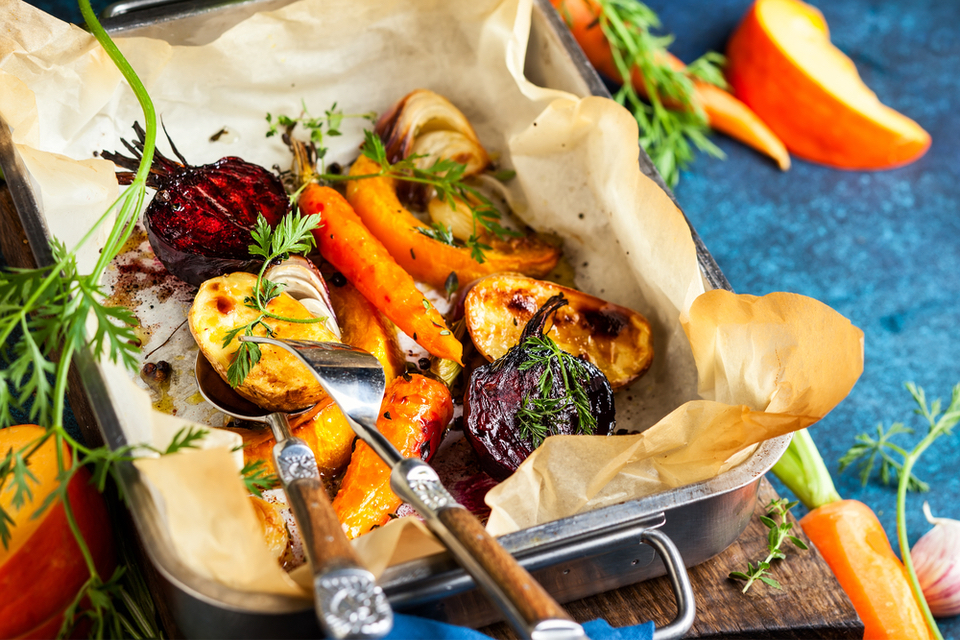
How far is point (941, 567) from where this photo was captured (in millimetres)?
1991

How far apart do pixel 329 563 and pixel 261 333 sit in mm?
666

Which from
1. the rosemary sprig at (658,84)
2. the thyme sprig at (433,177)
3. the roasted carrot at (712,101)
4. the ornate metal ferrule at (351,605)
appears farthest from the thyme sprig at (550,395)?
the roasted carrot at (712,101)

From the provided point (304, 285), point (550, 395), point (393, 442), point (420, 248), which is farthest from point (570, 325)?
point (304, 285)

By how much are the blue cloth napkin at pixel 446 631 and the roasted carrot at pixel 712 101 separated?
7.05 ft

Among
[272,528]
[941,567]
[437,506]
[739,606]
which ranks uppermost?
[437,506]

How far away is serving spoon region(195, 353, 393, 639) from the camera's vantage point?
3.48 feet

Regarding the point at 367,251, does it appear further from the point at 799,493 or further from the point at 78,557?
the point at 799,493

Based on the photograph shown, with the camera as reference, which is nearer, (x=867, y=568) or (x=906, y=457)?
(x=867, y=568)

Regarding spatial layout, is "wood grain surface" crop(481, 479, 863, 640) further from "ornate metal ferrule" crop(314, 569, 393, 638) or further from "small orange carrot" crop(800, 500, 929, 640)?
"ornate metal ferrule" crop(314, 569, 393, 638)

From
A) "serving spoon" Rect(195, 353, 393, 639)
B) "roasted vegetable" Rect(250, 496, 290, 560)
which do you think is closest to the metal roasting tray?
"serving spoon" Rect(195, 353, 393, 639)

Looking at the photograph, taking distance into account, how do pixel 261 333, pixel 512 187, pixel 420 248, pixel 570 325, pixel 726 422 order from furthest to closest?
pixel 512 187 → pixel 420 248 → pixel 570 325 → pixel 261 333 → pixel 726 422

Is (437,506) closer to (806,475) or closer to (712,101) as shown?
(806,475)

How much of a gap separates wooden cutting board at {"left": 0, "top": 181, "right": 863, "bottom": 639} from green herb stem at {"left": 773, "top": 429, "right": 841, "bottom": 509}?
33cm

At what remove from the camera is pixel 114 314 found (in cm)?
134
